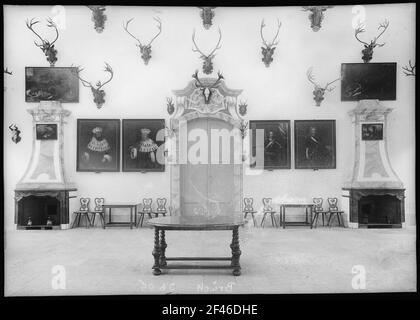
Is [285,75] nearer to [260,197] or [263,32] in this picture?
[263,32]

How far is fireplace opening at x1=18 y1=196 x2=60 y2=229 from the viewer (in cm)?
1094

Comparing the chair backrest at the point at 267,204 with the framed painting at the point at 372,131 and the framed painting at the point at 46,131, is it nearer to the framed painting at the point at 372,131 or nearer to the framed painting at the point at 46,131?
Answer: the framed painting at the point at 372,131

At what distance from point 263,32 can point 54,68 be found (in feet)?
19.2

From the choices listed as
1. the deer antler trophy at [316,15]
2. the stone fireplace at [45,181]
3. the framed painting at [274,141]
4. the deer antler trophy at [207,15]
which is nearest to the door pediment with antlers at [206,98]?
the framed painting at [274,141]

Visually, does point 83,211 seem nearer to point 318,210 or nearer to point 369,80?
point 318,210

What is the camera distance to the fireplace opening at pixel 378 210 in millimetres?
11016

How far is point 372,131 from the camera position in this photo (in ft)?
37.6

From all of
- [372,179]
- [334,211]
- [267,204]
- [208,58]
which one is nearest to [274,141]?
[267,204]

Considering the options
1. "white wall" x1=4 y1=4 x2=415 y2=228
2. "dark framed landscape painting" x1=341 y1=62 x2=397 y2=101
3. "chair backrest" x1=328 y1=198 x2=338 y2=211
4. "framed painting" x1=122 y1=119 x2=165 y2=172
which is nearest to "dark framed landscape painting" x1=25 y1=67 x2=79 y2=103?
"white wall" x1=4 y1=4 x2=415 y2=228

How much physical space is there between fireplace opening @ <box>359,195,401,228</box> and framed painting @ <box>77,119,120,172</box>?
22.9ft

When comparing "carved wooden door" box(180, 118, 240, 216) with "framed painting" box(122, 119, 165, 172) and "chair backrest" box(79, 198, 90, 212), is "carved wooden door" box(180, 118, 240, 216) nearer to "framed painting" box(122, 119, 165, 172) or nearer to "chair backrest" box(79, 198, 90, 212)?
"framed painting" box(122, 119, 165, 172)

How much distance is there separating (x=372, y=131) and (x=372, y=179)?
136cm

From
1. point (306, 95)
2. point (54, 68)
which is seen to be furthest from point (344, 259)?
point (54, 68)

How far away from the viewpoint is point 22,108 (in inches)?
460
